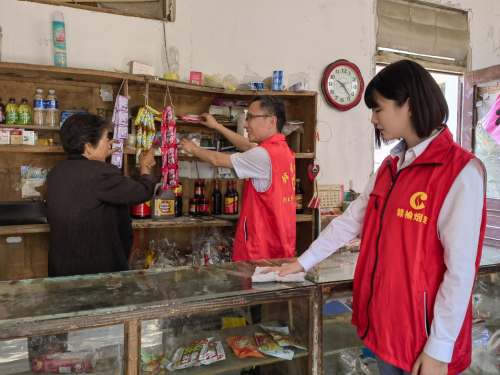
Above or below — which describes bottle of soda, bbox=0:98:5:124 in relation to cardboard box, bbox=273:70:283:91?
below

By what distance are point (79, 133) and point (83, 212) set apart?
1.46ft

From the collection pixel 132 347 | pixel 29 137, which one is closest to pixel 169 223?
pixel 29 137

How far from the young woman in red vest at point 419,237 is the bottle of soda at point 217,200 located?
210cm

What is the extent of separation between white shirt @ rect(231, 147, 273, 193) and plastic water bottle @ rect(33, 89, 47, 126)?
5.00ft

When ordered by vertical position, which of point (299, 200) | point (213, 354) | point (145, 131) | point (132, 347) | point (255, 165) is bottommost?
point (213, 354)

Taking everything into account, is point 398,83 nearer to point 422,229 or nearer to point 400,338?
point 422,229

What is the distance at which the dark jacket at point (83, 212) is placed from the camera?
190 centimetres

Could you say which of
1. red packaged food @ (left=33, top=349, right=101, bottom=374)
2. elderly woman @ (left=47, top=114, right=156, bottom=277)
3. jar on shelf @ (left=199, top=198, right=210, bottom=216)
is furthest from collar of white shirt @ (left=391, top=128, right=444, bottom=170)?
jar on shelf @ (left=199, top=198, right=210, bottom=216)

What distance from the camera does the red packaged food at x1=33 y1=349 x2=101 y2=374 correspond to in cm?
114

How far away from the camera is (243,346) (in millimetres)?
1396

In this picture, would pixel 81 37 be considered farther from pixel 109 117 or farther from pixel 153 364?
pixel 153 364

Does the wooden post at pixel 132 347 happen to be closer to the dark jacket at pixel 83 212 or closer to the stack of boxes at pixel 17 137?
the dark jacket at pixel 83 212

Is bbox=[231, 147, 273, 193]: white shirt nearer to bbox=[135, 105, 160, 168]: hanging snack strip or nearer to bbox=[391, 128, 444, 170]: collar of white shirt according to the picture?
bbox=[135, 105, 160, 168]: hanging snack strip

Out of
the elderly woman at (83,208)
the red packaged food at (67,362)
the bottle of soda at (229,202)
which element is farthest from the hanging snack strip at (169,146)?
the red packaged food at (67,362)
